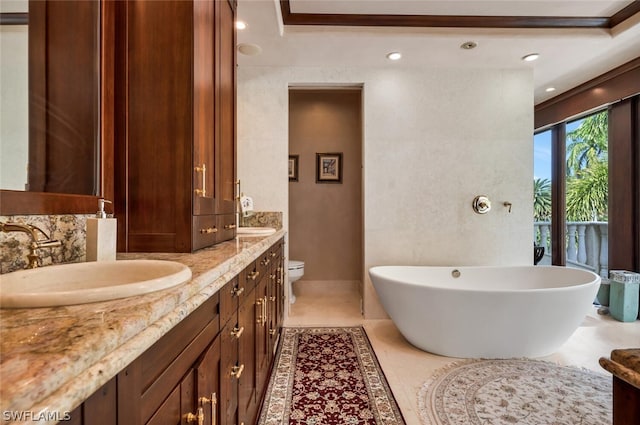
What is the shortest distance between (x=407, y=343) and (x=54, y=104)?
8.43ft

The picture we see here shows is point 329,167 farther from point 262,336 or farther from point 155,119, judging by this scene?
point 155,119

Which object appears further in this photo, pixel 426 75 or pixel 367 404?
pixel 426 75

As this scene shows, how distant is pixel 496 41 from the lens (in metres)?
2.65

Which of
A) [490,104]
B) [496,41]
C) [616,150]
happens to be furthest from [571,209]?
[496,41]

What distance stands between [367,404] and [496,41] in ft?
9.60

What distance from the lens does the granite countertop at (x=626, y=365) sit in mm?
505

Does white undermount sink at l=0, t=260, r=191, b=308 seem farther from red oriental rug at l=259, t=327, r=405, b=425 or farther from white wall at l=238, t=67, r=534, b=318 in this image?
white wall at l=238, t=67, r=534, b=318

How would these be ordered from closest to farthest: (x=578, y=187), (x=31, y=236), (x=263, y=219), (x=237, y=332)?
(x=31, y=236) < (x=237, y=332) < (x=263, y=219) < (x=578, y=187)

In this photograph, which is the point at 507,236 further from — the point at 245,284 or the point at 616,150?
the point at 245,284

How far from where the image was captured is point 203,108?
1.44m

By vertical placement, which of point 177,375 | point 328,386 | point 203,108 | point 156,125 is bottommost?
point 328,386

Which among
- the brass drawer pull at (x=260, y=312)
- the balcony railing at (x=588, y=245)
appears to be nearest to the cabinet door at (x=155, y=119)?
the brass drawer pull at (x=260, y=312)

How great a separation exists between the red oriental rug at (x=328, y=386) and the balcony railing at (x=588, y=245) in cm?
330

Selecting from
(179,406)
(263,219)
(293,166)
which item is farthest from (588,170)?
(179,406)
